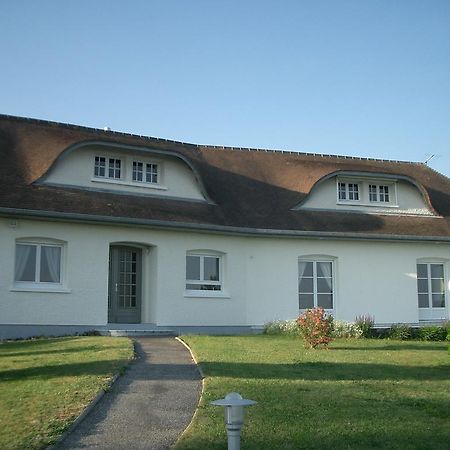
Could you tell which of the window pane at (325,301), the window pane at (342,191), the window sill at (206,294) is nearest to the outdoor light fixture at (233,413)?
the window sill at (206,294)

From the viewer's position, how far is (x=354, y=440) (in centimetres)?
672

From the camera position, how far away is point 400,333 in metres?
18.0

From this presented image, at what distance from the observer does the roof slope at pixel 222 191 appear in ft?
54.4

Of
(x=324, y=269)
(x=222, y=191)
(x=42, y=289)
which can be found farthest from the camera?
(x=222, y=191)

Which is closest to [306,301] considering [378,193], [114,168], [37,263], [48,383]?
[378,193]

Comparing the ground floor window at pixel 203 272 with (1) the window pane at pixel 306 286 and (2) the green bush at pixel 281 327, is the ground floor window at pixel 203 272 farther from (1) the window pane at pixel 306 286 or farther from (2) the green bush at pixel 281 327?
(1) the window pane at pixel 306 286

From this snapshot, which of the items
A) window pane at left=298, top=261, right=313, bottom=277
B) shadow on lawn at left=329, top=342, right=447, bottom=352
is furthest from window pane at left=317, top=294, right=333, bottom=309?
shadow on lawn at left=329, top=342, right=447, bottom=352

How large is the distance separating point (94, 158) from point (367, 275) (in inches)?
358

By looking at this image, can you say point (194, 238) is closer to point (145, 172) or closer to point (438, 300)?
point (145, 172)

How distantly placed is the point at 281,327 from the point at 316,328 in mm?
4694

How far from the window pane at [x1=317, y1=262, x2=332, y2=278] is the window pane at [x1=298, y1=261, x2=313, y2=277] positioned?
286mm

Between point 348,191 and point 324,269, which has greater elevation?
point 348,191

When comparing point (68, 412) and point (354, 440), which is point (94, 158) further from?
point (354, 440)

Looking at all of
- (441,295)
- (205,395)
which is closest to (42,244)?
(205,395)
